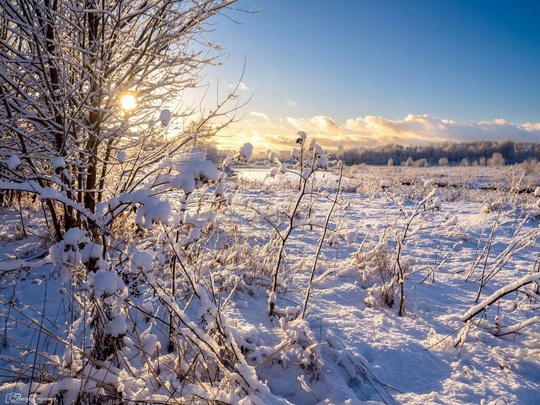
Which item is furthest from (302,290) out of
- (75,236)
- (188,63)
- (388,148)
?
(388,148)

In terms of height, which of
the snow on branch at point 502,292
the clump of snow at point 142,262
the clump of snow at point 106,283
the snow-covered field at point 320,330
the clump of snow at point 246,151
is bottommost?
the snow-covered field at point 320,330

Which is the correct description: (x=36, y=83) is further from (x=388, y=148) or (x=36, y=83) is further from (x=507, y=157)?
(x=388, y=148)

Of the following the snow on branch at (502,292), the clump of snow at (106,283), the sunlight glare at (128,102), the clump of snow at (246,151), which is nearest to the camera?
the clump of snow at (106,283)

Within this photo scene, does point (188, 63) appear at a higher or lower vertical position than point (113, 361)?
higher

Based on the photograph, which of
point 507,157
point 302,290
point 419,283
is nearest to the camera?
point 302,290

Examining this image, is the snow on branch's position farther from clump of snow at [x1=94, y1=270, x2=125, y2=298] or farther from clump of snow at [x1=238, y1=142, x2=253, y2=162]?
clump of snow at [x1=94, y1=270, x2=125, y2=298]

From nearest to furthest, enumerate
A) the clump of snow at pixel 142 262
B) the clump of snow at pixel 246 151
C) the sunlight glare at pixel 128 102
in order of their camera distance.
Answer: the clump of snow at pixel 142 262, the clump of snow at pixel 246 151, the sunlight glare at pixel 128 102

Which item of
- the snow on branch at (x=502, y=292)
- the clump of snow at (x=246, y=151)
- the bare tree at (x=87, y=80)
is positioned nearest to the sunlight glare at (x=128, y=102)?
the bare tree at (x=87, y=80)

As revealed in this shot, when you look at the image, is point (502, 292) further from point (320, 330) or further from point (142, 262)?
point (142, 262)

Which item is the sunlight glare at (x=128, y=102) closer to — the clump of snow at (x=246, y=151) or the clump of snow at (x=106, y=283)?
the clump of snow at (x=246, y=151)

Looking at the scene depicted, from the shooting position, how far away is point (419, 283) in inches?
146

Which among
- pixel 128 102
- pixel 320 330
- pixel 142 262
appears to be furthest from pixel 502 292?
pixel 128 102

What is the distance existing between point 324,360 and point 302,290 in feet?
3.71

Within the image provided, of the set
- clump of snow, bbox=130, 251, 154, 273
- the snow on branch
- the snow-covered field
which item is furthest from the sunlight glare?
the snow on branch
